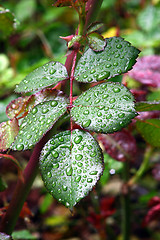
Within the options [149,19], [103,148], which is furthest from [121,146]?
[149,19]

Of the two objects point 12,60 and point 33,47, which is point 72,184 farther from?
point 33,47

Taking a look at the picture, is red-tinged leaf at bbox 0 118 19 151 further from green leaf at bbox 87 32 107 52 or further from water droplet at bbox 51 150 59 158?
green leaf at bbox 87 32 107 52

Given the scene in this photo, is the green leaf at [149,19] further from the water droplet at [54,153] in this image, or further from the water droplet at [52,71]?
the water droplet at [54,153]

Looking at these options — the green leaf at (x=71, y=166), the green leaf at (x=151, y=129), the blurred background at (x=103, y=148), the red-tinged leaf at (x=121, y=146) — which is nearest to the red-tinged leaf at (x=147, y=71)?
the blurred background at (x=103, y=148)

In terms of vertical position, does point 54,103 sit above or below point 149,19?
above

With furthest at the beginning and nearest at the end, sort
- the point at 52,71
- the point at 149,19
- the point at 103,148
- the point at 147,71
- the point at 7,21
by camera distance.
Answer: the point at 149,19 < the point at 147,71 < the point at 103,148 < the point at 7,21 < the point at 52,71

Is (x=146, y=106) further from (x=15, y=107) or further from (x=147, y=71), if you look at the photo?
(x=147, y=71)
